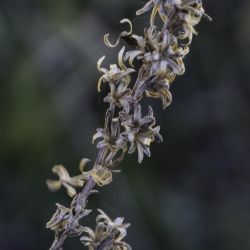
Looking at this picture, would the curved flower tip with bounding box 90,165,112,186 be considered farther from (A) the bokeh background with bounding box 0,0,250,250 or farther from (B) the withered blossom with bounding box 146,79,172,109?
(A) the bokeh background with bounding box 0,0,250,250

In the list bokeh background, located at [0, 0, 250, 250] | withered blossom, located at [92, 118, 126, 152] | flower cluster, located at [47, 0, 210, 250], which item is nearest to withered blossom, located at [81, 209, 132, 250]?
flower cluster, located at [47, 0, 210, 250]

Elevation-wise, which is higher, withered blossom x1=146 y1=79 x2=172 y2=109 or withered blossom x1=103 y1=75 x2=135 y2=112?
withered blossom x1=146 y1=79 x2=172 y2=109

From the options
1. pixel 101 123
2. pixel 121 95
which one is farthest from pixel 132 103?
pixel 101 123

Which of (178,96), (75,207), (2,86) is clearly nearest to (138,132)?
(75,207)

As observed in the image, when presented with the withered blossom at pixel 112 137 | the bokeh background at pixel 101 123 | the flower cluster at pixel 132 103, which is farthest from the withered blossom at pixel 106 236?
the bokeh background at pixel 101 123

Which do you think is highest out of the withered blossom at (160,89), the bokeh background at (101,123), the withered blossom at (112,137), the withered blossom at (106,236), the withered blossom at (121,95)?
the bokeh background at (101,123)

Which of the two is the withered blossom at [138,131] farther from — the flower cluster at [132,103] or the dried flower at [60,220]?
the dried flower at [60,220]

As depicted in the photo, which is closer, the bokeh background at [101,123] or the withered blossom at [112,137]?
the withered blossom at [112,137]

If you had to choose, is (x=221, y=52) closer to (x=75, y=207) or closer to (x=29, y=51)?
(x=29, y=51)
